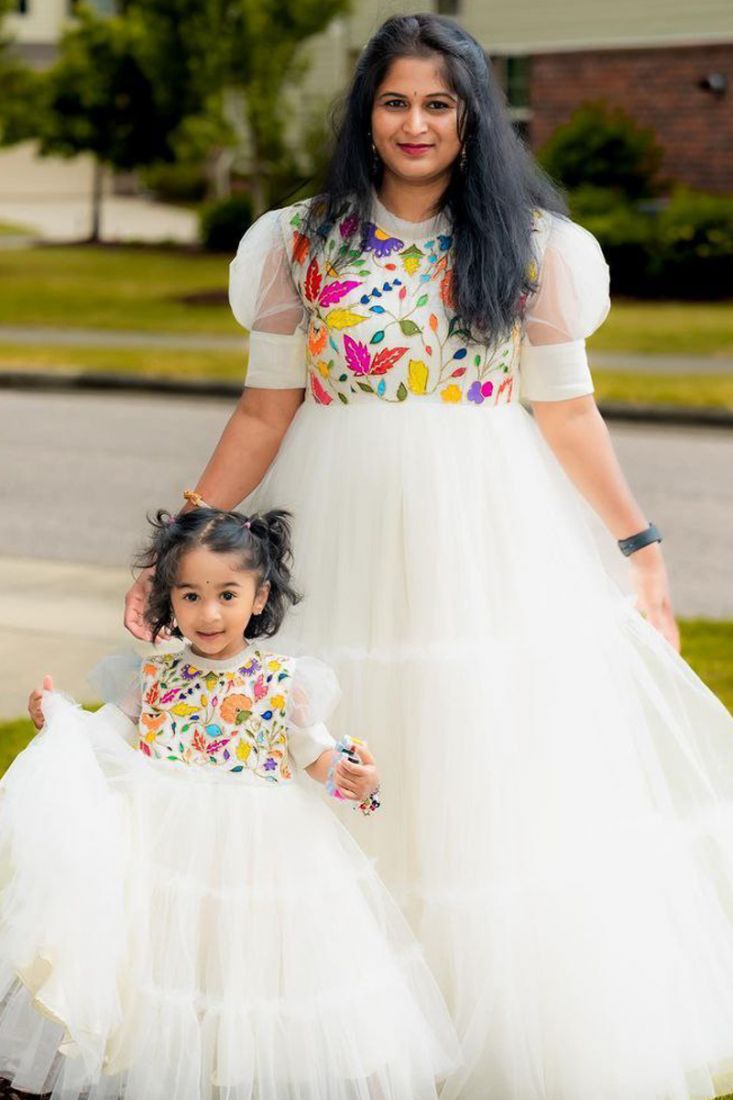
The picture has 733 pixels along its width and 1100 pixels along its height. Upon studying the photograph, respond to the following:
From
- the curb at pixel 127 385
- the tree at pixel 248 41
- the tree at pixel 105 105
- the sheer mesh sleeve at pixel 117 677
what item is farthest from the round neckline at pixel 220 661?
the tree at pixel 105 105

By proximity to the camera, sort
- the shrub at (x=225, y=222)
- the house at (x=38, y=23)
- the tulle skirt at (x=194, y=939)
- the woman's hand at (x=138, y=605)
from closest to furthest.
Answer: the tulle skirt at (x=194, y=939) < the woman's hand at (x=138, y=605) < the shrub at (x=225, y=222) < the house at (x=38, y=23)

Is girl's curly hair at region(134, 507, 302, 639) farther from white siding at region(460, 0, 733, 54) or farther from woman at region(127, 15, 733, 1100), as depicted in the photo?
white siding at region(460, 0, 733, 54)

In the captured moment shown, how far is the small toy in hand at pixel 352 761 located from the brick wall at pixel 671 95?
2367cm

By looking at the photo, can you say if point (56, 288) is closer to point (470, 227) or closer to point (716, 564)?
point (716, 564)

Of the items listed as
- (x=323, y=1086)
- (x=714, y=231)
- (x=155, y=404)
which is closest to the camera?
(x=323, y=1086)

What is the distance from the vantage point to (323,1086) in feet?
9.90

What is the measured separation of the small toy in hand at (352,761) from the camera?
3.05 m

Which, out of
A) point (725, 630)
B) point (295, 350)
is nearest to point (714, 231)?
point (725, 630)

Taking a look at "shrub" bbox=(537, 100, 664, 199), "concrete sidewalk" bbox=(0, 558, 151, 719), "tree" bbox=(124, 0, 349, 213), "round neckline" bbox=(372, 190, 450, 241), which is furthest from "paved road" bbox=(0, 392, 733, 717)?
"shrub" bbox=(537, 100, 664, 199)

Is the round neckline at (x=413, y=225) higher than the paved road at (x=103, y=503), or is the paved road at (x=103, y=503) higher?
the round neckline at (x=413, y=225)

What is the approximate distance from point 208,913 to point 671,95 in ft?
80.3

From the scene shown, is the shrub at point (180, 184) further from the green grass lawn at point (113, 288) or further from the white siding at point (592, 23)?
the white siding at point (592, 23)

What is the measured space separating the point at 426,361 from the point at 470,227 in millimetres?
255

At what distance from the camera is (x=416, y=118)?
327cm
